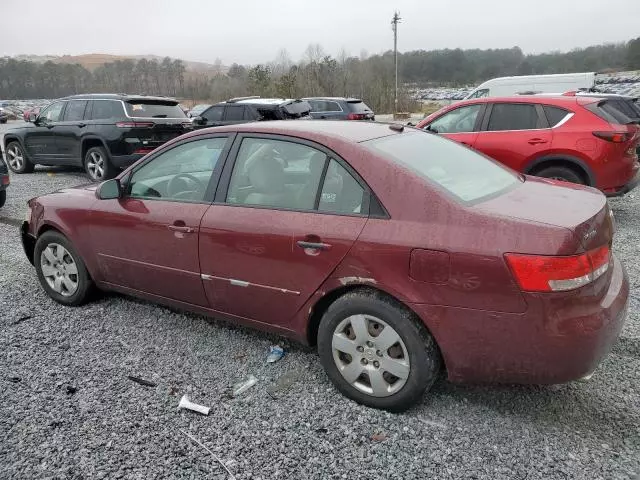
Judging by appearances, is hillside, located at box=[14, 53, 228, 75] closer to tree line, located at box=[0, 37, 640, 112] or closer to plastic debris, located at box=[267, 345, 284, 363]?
tree line, located at box=[0, 37, 640, 112]

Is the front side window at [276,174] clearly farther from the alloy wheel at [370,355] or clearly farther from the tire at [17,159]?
the tire at [17,159]

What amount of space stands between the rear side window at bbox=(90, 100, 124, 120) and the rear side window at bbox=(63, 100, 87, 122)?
12.9 inches

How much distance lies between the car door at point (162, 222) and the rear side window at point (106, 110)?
7.03 meters

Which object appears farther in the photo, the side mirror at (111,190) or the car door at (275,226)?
the side mirror at (111,190)

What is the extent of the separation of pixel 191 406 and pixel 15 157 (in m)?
11.9

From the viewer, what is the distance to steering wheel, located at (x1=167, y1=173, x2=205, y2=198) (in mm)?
3417

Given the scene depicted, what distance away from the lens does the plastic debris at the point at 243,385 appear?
117 inches

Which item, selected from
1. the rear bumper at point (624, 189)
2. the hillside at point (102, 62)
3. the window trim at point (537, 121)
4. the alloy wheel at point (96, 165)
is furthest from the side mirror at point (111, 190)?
the hillside at point (102, 62)

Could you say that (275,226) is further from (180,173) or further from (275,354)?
(180,173)

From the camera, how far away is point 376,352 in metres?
2.68

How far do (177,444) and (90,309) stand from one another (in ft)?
6.80

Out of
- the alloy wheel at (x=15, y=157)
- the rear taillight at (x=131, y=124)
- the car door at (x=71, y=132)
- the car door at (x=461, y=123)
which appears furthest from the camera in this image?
the alloy wheel at (x=15, y=157)

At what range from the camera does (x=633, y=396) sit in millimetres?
2830

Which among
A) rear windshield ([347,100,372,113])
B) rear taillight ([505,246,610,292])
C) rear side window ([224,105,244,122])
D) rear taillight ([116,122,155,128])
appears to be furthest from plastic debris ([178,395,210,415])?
rear windshield ([347,100,372,113])
